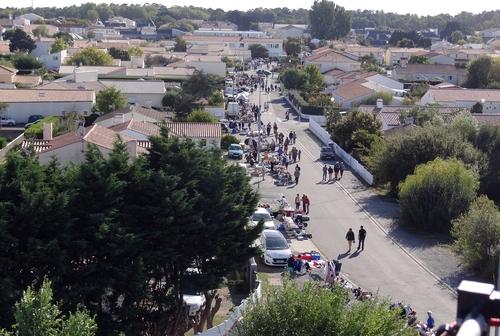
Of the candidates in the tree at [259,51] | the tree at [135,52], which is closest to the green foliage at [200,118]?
the tree at [135,52]

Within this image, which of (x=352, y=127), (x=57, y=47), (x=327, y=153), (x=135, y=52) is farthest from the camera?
(x=135, y=52)

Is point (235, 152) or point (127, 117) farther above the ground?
point (127, 117)

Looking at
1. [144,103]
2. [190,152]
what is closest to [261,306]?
[190,152]

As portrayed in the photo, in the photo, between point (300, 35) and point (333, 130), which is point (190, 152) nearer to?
point (333, 130)

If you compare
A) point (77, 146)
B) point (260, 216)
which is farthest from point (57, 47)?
point (260, 216)

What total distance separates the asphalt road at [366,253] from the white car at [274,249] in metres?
1.55

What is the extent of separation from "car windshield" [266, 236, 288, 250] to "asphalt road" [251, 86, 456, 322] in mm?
1502

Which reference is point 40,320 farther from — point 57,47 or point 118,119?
point 57,47

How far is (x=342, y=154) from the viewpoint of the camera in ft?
122

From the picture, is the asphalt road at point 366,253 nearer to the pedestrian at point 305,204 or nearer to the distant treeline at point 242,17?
the pedestrian at point 305,204

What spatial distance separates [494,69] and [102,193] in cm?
5388

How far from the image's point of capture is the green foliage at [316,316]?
9.95 meters

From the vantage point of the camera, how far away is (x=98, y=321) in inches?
556

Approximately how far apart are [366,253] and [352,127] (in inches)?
646
